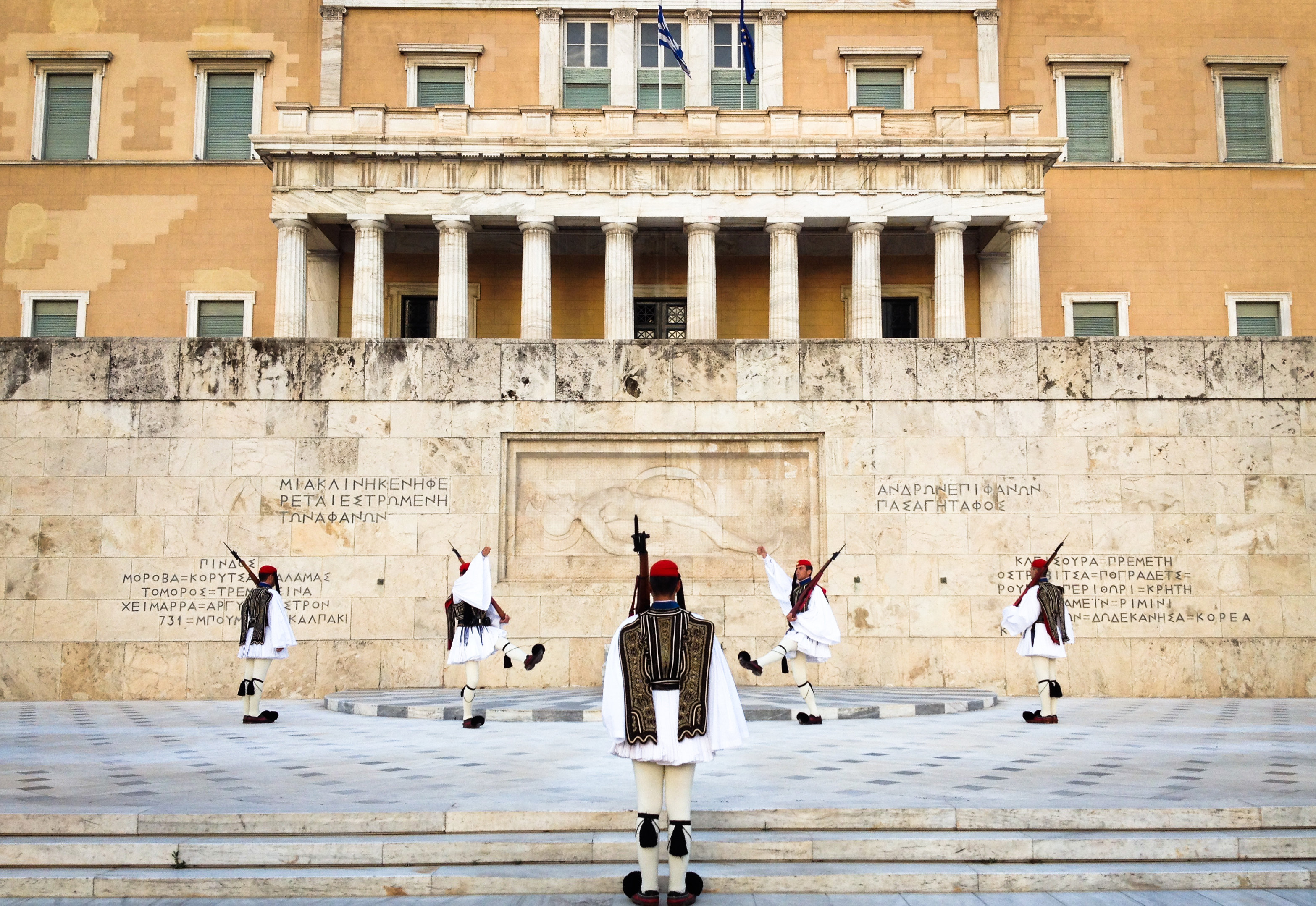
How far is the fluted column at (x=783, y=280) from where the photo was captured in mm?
37812

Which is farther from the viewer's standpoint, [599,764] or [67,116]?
[67,116]

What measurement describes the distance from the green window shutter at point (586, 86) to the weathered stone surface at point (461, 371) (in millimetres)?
25560

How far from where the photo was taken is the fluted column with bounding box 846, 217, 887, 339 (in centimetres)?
3794

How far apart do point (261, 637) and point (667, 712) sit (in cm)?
896

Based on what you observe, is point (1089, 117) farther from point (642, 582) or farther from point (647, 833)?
point (647, 833)

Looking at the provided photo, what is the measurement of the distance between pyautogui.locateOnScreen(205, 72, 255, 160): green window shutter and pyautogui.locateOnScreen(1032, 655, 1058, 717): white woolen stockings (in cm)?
3524

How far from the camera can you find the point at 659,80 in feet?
136

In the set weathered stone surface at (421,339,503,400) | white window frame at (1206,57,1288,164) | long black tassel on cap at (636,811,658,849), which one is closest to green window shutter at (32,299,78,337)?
weathered stone surface at (421,339,503,400)

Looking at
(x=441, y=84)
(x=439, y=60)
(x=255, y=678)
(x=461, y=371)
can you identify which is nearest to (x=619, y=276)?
(x=441, y=84)

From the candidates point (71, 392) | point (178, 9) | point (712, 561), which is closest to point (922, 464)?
point (712, 561)

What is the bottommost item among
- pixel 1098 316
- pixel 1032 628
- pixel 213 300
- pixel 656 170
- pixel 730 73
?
pixel 1032 628

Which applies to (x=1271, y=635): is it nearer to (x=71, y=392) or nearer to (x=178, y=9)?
(x=71, y=392)

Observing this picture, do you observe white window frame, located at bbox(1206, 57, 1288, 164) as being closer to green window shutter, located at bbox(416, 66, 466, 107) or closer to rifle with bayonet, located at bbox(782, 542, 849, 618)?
green window shutter, located at bbox(416, 66, 466, 107)

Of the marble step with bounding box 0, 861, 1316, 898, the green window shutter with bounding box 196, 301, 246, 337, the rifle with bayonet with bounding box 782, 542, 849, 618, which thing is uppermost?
the green window shutter with bounding box 196, 301, 246, 337
